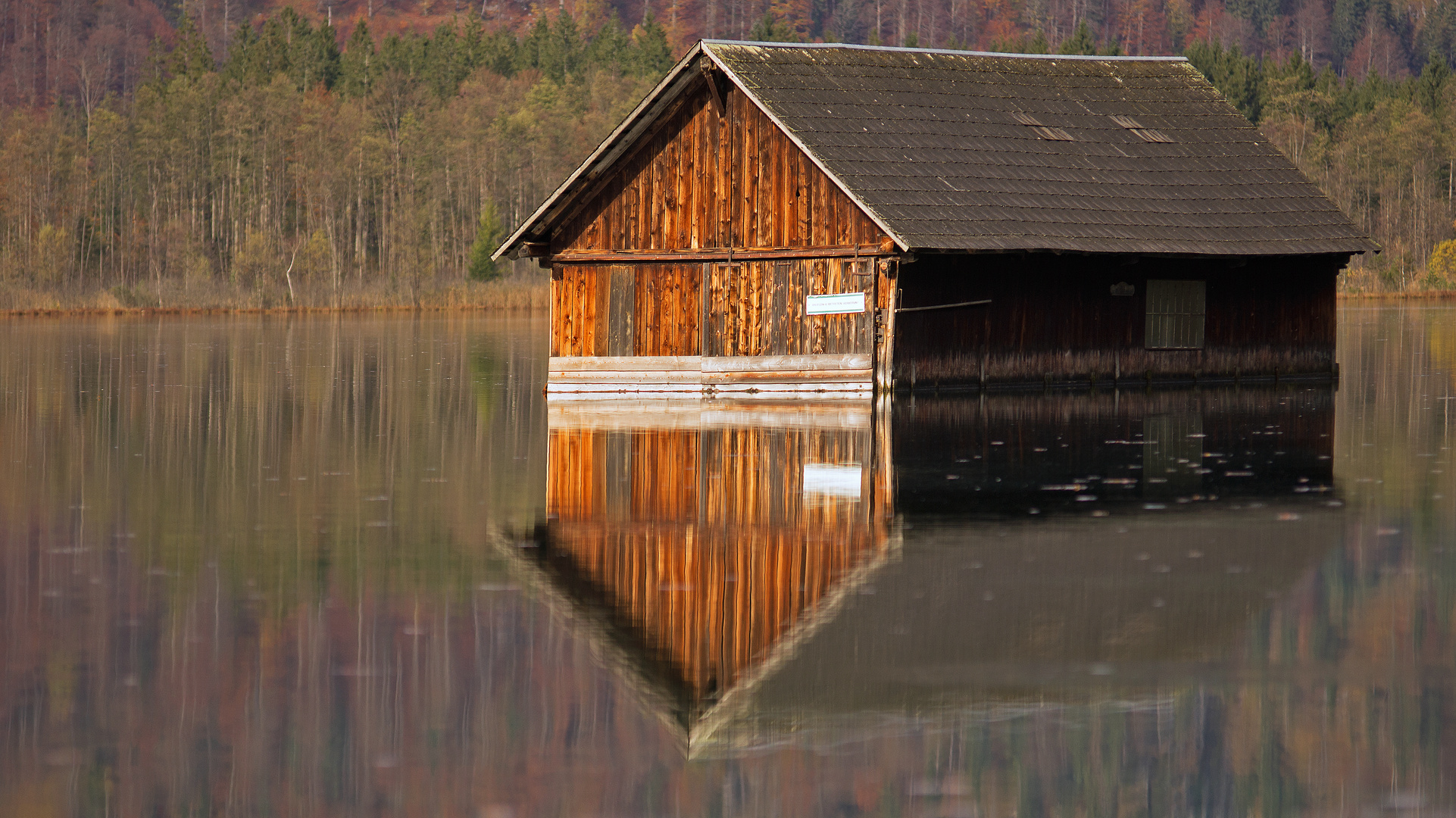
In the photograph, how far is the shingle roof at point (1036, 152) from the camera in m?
27.9

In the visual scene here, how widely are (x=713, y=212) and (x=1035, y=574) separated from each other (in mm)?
17760

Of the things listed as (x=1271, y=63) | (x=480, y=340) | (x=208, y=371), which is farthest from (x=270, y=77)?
(x=208, y=371)

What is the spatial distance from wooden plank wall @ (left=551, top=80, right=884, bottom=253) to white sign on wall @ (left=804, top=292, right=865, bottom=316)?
730 mm

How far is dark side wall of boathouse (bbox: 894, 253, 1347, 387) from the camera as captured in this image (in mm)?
28156

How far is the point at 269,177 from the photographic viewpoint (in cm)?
10675

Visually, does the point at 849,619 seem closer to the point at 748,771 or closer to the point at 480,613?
the point at 480,613

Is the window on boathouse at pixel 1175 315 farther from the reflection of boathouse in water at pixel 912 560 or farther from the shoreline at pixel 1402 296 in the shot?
the shoreline at pixel 1402 296

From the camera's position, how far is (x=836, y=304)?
27.8m

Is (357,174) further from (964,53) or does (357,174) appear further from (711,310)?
(711,310)

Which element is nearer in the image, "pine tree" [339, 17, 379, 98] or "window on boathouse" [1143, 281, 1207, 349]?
"window on boathouse" [1143, 281, 1207, 349]

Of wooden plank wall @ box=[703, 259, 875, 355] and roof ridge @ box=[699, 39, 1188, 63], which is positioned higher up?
roof ridge @ box=[699, 39, 1188, 63]

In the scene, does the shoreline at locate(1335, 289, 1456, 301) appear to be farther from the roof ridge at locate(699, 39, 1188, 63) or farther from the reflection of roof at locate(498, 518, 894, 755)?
the reflection of roof at locate(498, 518, 894, 755)

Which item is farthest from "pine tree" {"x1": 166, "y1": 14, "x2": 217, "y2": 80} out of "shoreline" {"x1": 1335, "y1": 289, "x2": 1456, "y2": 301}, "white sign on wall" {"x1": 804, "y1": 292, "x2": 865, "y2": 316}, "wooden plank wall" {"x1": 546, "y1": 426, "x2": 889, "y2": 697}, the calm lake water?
the calm lake water

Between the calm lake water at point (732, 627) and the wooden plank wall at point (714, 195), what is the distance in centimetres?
832
